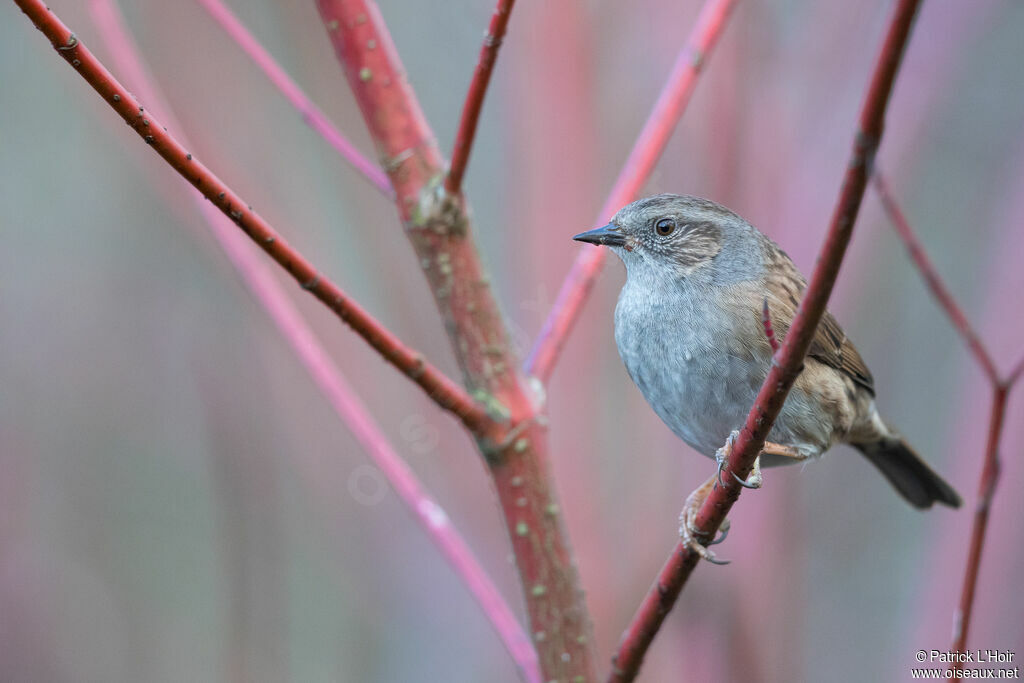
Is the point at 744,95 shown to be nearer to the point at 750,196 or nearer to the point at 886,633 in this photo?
the point at 750,196

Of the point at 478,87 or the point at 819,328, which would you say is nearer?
the point at 478,87

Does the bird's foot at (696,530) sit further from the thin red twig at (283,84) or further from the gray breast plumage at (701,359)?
the thin red twig at (283,84)

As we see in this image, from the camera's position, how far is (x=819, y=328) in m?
2.57

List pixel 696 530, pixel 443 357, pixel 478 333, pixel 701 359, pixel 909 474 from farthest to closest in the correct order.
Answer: pixel 443 357 → pixel 909 474 → pixel 701 359 → pixel 478 333 → pixel 696 530

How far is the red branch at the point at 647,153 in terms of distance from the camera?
2.35 meters

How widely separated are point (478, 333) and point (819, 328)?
94 centimetres

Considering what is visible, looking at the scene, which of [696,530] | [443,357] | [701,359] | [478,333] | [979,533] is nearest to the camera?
[979,533]

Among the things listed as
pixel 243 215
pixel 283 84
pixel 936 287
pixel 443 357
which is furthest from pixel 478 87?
pixel 443 357

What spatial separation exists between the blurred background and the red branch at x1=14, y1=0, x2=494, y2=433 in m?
1.12

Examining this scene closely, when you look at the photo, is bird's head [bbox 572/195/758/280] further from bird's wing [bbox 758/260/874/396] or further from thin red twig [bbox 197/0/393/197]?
thin red twig [bbox 197/0/393/197]

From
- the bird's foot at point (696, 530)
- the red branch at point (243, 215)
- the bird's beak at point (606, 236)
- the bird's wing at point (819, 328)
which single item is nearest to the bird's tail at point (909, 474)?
the bird's wing at point (819, 328)

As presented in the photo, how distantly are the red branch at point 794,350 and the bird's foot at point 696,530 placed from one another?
0.04 ft

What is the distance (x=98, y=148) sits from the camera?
20.2 feet

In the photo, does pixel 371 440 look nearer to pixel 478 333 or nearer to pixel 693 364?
pixel 478 333
